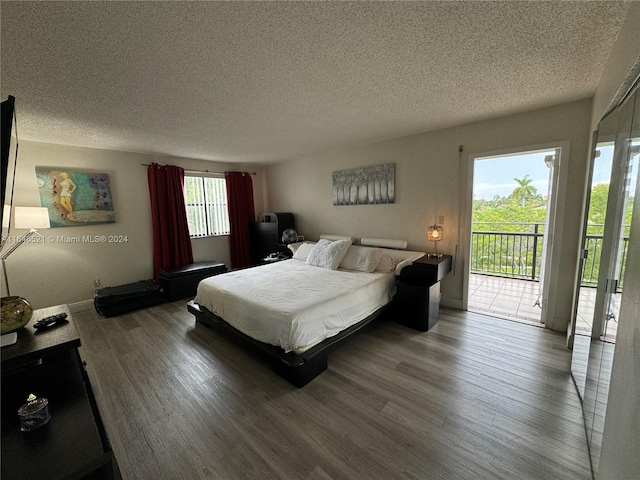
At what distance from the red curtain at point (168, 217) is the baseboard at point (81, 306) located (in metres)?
0.90

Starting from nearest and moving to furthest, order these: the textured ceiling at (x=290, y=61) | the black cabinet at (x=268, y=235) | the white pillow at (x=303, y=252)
Result: the textured ceiling at (x=290, y=61) → the white pillow at (x=303, y=252) → the black cabinet at (x=268, y=235)

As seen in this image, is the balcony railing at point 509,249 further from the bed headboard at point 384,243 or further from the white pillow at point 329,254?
the white pillow at point 329,254

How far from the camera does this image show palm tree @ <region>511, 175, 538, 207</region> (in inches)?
214

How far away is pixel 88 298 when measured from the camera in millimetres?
3842

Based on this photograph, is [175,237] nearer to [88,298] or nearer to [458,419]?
[88,298]

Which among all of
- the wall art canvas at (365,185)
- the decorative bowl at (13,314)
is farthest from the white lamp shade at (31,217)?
the wall art canvas at (365,185)

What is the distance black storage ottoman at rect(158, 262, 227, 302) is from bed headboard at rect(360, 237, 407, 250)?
279 centimetres

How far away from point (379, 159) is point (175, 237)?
3.89 metres

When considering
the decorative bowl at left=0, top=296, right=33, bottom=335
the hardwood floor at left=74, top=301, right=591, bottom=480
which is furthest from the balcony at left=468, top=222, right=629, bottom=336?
the decorative bowl at left=0, top=296, right=33, bottom=335

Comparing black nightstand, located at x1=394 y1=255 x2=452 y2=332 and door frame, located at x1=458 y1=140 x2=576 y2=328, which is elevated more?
door frame, located at x1=458 y1=140 x2=576 y2=328

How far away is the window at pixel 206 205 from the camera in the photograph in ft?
16.3

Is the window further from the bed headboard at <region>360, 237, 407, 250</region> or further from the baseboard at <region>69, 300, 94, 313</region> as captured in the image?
the bed headboard at <region>360, 237, 407, 250</region>

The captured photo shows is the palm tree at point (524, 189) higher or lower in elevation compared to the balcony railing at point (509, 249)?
higher

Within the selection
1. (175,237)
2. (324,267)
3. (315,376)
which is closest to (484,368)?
(315,376)
